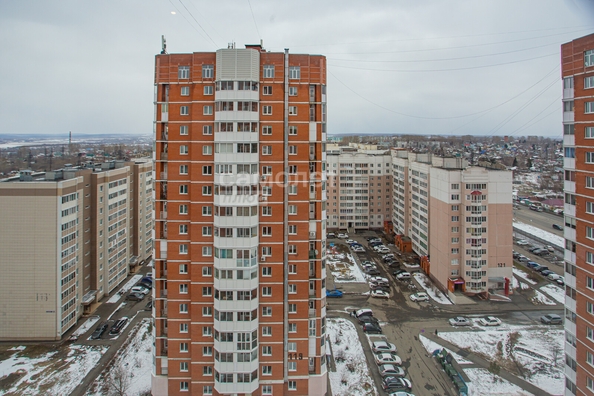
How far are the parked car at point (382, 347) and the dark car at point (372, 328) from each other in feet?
4.47

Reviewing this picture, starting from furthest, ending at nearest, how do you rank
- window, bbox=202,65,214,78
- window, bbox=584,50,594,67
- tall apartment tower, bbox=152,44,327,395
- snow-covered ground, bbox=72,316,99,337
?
snow-covered ground, bbox=72,316,99,337, window, bbox=202,65,214,78, tall apartment tower, bbox=152,44,327,395, window, bbox=584,50,594,67

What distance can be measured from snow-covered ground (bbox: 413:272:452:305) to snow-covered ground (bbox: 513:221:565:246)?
50.4 ft

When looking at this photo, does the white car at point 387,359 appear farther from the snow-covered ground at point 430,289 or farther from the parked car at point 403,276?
the parked car at point 403,276

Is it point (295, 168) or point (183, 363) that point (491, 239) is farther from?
point (183, 363)

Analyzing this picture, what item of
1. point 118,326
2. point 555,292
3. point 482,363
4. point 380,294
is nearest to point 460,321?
point 482,363

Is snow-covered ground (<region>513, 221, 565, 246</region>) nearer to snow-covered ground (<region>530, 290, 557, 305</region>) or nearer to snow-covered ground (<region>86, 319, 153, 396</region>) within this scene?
snow-covered ground (<region>530, 290, 557, 305</region>)

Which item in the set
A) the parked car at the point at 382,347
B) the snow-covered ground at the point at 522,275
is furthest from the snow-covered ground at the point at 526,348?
the snow-covered ground at the point at 522,275

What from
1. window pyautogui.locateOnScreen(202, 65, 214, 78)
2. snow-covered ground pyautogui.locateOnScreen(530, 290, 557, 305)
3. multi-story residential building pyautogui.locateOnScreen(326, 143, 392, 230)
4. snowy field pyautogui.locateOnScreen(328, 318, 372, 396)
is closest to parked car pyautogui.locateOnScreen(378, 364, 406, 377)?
snowy field pyautogui.locateOnScreen(328, 318, 372, 396)

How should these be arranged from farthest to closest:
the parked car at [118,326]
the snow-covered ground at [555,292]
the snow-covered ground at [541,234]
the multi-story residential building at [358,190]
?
the multi-story residential building at [358,190]
the snow-covered ground at [541,234]
the snow-covered ground at [555,292]
the parked car at [118,326]

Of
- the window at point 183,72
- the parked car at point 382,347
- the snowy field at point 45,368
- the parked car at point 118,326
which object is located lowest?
the snowy field at point 45,368

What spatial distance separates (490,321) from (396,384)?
28.7ft

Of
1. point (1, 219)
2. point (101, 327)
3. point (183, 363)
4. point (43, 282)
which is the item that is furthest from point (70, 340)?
point (183, 363)

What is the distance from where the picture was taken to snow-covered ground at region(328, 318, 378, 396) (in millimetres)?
15039

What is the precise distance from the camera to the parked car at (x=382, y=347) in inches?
693
